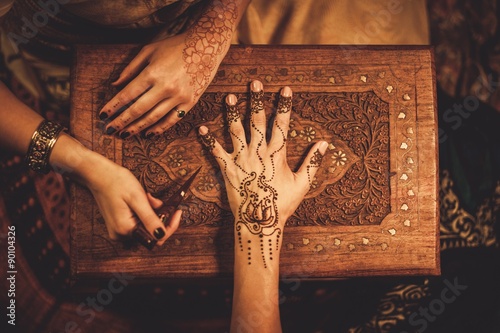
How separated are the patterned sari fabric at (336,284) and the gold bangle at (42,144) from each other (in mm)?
282

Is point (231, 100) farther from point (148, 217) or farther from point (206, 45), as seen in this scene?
point (148, 217)

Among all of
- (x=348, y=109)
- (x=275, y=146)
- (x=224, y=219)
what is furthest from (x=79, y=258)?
(x=348, y=109)

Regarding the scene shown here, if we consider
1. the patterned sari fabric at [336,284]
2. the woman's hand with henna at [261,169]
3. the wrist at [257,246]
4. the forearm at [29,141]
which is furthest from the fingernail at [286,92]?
the patterned sari fabric at [336,284]

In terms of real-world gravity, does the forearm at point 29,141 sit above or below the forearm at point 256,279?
above

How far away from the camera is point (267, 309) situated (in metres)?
0.85

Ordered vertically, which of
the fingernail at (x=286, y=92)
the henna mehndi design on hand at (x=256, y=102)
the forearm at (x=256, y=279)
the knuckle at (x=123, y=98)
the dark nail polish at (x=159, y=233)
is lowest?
the forearm at (x=256, y=279)

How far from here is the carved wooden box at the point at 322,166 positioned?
89 cm

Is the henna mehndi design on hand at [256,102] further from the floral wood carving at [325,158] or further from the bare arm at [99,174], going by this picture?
the bare arm at [99,174]

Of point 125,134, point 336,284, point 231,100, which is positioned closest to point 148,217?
point 125,134

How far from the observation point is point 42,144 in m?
0.86

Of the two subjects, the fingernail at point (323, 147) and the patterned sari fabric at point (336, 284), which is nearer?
the fingernail at point (323, 147)

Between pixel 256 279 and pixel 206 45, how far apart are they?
0.46 meters

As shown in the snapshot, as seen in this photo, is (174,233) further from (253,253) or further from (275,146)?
(275,146)

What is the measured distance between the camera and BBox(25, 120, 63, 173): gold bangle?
86cm
